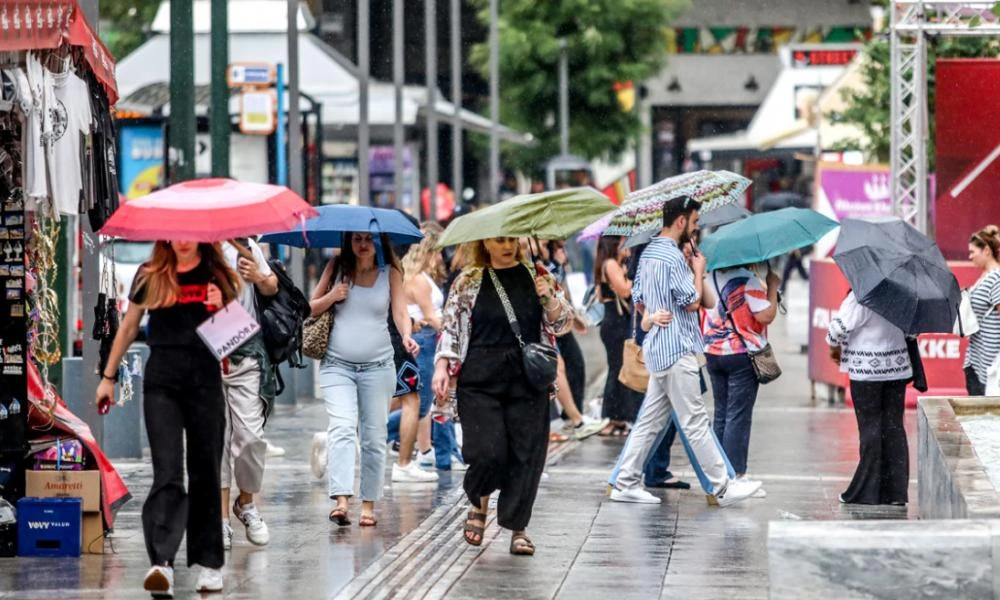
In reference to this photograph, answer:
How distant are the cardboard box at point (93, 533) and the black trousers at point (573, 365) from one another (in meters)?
6.52

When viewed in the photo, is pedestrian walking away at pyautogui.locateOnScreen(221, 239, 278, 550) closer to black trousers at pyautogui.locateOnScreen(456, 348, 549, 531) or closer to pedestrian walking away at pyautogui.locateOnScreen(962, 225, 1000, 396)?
black trousers at pyautogui.locateOnScreen(456, 348, 549, 531)

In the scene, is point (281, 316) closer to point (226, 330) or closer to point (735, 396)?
point (226, 330)

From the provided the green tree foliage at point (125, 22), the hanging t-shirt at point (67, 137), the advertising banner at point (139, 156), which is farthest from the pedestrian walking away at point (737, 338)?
the green tree foliage at point (125, 22)

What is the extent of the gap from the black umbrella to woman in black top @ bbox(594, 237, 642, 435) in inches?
149

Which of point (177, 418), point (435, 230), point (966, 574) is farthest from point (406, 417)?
point (966, 574)

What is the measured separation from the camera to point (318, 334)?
10297 mm

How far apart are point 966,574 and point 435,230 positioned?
23.4 feet

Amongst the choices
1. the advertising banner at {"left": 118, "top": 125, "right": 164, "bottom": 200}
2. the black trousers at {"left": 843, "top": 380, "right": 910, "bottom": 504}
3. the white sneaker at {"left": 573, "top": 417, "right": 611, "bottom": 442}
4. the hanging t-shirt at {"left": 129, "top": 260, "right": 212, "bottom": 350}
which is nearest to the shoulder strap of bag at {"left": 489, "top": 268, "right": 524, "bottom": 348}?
the hanging t-shirt at {"left": 129, "top": 260, "right": 212, "bottom": 350}

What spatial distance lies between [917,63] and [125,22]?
29820mm

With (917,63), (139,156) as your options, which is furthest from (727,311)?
(139,156)

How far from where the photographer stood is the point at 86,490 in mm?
9352

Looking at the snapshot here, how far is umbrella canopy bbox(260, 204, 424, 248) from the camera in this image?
396 inches

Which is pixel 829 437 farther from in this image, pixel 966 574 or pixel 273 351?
pixel 966 574

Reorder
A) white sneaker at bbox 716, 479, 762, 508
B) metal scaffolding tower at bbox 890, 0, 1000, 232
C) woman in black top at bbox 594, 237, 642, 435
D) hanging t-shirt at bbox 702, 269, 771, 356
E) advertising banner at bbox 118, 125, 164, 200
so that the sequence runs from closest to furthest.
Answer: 1. white sneaker at bbox 716, 479, 762, 508
2. hanging t-shirt at bbox 702, 269, 771, 356
3. woman in black top at bbox 594, 237, 642, 435
4. metal scaffolding tower at bbox 890, 0, 1000, 232
5. advertising banner at bbox 118, 125, 164, 200
